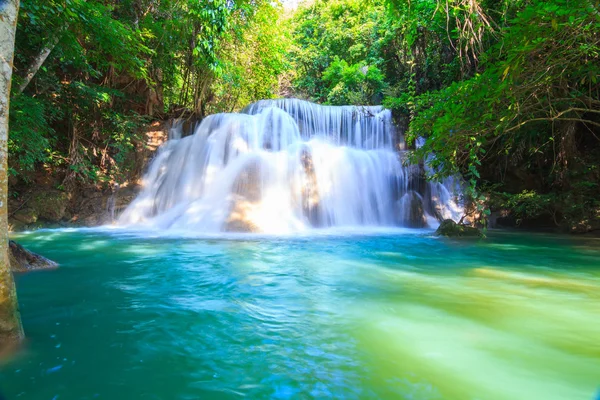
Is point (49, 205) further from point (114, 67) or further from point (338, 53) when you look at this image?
point (338, 53)

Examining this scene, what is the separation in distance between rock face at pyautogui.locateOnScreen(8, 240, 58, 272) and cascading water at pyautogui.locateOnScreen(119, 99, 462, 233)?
189 inches

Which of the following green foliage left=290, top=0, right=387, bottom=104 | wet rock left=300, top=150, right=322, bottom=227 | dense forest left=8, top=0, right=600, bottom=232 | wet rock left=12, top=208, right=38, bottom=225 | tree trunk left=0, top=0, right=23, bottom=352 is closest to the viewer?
tree trunk left=0, top=0, right=23, bottom=352

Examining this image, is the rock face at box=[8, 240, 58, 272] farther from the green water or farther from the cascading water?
the cascading water

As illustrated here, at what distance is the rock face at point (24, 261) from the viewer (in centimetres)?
454

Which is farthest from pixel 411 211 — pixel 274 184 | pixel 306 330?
pixel 306 330

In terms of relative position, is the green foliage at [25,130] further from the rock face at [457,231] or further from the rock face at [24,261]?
the rock face at [457,231]

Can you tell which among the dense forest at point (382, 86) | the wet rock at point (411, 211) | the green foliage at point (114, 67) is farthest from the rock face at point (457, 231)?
the green foliage at point (114, 67)

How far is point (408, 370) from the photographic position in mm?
2170

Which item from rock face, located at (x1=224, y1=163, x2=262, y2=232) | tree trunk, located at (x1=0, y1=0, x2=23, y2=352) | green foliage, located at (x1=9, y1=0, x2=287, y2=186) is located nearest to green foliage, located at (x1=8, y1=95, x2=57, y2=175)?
green foliage, located at (x1=9, y1=0, x2=287, y2=186)

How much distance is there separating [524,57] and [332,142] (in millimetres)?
10653

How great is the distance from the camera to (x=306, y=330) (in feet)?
9.23

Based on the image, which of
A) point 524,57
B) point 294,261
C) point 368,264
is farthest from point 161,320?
point 524,57

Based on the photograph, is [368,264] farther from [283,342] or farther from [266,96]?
[266,96]

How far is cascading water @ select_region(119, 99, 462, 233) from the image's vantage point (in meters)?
10.5
